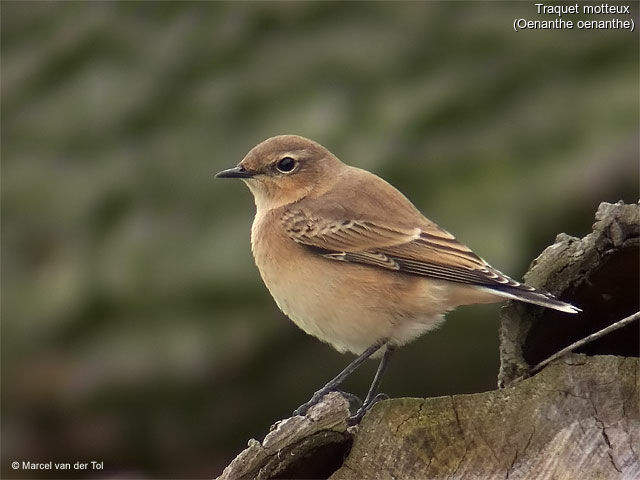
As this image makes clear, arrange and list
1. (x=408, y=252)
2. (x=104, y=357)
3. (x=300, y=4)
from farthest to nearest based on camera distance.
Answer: (x=300, y=4), (x=104, y=357), (x=408, y=252)

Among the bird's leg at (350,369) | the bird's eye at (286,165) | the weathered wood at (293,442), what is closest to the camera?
the weathered wood at (293,442)

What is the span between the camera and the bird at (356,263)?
504cm

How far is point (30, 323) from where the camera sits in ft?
26.9

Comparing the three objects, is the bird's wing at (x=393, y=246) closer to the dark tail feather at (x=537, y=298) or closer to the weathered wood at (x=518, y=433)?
the dark tail feather at (x=537, y=298)

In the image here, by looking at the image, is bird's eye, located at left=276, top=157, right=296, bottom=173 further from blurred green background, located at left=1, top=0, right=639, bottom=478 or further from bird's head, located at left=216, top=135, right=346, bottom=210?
blurred green background, located at left=1, top=0, right=639, bottom=478

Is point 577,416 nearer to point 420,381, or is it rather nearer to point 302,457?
point 302,457

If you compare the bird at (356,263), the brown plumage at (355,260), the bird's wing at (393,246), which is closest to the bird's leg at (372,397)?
the bird at (356,263)

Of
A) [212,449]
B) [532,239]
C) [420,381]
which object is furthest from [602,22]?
[212,449]

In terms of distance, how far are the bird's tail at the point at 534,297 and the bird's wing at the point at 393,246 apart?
30 centimetres

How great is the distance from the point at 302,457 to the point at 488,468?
708 mm

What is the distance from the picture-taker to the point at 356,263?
525cm

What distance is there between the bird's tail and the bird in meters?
0.20

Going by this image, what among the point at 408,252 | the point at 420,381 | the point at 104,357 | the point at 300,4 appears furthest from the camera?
the point at 300,4

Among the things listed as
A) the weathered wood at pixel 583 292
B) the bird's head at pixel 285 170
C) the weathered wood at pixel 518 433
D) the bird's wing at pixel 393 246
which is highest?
the bird's head at pixel 285 170
